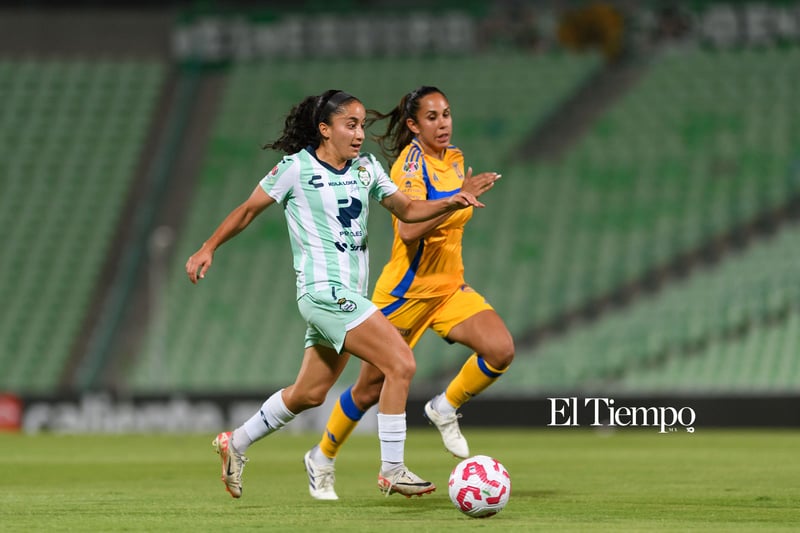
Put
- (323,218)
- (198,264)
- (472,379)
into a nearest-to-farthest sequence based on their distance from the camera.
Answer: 1. (198,264)
2. (323,218)
3. (472,379)

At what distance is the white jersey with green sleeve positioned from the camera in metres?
8.59

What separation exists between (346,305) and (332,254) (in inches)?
13.3

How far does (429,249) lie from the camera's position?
32.1ft

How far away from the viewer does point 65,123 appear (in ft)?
96.9

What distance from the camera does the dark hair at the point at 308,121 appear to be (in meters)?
8.83

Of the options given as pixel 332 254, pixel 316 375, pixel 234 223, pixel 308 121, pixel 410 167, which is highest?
pixel 308 121

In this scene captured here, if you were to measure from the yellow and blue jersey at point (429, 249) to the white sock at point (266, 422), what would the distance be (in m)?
1.25

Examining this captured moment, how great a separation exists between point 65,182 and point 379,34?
7047 millimetres

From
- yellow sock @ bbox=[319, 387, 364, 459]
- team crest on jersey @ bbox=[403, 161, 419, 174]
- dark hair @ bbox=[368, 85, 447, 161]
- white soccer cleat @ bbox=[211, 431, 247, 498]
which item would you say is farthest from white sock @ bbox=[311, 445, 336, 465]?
dark hair @ bbox=[368, 85, 447, 161]

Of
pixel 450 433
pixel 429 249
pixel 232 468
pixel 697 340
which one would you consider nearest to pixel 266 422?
pixel 232 468

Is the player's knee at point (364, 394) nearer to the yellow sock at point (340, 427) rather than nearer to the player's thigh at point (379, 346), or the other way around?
the yellow sock at point (340, 427)

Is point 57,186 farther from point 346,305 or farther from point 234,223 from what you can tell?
point 346,305

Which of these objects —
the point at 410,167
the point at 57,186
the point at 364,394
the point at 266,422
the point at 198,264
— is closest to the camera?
the point at 198,264

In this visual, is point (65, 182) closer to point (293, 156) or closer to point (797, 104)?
point (797, 104)
